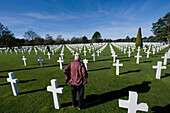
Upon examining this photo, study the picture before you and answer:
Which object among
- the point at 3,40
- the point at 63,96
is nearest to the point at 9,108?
the point at 63,96

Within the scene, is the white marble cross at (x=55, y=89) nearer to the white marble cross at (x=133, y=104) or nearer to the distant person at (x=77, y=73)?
the distant person at (x=77, y=73)

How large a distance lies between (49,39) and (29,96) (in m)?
55.7

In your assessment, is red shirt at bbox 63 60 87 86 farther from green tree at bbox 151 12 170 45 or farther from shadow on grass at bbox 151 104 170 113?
green tree at bbox 151 12 170 45

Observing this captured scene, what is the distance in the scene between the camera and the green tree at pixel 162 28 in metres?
32.6

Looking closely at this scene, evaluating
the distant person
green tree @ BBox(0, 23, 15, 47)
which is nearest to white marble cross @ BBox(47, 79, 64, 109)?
the distant person

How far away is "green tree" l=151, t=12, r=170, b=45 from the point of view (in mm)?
Result: 32556

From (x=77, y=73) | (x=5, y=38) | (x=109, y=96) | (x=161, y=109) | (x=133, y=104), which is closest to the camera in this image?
(x=133, y=104)

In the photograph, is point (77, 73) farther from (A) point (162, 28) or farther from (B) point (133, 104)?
(A) point (162, 28)

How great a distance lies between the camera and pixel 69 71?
7.86ft

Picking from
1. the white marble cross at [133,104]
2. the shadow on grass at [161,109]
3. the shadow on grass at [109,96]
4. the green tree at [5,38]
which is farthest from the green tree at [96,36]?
the white marble cross at [133,104]

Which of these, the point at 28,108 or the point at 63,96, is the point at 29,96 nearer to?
the point at 28,108

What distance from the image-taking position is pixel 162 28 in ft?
113

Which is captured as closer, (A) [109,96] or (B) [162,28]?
(A) [109,96]

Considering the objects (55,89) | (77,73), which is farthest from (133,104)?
(55,89)
